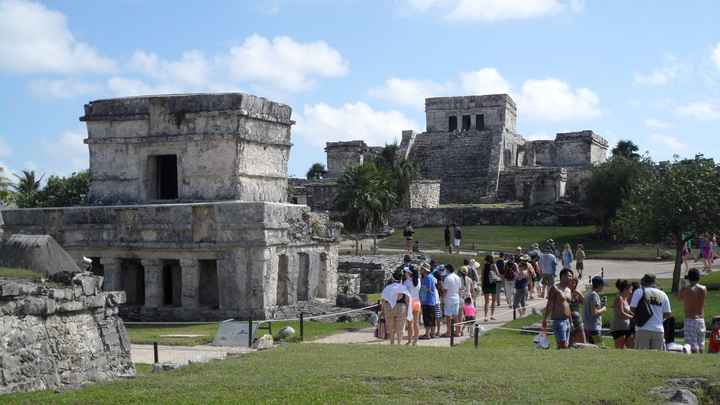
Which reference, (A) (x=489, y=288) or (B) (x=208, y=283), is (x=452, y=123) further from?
(A) (x=489, y=288)

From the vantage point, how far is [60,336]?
434 inches

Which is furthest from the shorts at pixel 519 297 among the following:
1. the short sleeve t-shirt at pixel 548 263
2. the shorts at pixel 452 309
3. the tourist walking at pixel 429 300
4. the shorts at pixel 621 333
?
the shorts at pixel 621 333

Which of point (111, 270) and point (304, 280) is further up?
point (111, 270)

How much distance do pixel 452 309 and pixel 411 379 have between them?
20.5 feet

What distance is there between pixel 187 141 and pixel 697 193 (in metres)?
12.6

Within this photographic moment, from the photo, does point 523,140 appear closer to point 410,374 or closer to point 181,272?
point 181,272

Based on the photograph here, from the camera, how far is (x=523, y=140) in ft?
202

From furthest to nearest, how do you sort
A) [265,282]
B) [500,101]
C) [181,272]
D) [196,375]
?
1. [500,101]
2. [181,272]
3. [265,282]
4. [196,375]

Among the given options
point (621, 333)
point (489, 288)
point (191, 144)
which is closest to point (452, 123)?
point (191, 144)

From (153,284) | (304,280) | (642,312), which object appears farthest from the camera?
(304,280)

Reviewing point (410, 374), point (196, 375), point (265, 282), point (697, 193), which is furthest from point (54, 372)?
point (697, 193)

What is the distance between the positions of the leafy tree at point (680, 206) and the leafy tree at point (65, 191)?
35699 mm

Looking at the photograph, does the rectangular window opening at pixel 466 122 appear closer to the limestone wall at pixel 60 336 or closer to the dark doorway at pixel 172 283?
the dark doorway at pixel 172 283

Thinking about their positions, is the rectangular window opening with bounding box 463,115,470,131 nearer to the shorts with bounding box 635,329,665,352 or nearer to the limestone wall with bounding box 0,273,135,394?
the shorts with bounding box 635,329,665,352
